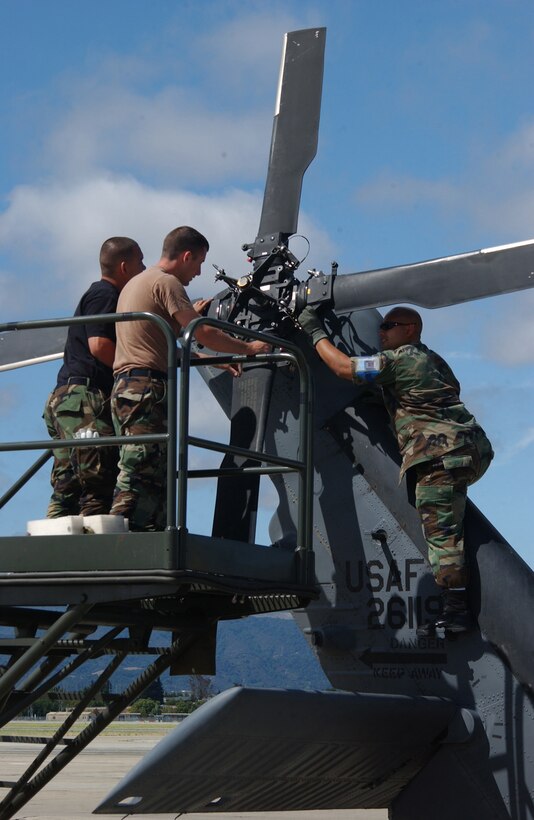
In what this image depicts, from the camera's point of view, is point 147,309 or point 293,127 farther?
point 293,127

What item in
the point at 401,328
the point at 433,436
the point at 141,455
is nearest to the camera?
the point at 141,455

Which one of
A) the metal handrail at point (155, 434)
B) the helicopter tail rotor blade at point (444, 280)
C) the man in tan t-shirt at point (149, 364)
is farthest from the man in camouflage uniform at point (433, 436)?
the metal handrail at point (155, 434)

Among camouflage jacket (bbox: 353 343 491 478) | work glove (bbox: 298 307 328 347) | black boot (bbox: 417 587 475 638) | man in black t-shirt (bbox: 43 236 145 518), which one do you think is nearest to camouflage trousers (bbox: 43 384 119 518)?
man in black t-shirt (bbox: 43 236 145 518)

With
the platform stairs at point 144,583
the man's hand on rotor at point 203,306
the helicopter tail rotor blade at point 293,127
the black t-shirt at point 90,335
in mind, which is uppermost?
the helicopter tail rotor blade at point 293,127

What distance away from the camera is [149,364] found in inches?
222

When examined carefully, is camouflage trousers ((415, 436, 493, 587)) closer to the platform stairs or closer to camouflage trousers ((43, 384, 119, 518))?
the platform stairs

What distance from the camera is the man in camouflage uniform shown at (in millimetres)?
6117

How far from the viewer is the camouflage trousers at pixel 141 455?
17.9 ft

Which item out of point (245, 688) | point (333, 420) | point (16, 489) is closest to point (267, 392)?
point (333, 420)

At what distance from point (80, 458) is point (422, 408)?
1.89m

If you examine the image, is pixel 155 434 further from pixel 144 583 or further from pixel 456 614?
pixel 456 614

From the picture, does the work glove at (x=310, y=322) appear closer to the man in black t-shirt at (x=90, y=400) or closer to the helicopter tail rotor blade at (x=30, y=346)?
the man in black t-shirt at (x=90, y=400)

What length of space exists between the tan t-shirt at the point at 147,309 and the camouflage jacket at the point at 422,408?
1136mm

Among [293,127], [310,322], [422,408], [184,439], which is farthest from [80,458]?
[293,127]
